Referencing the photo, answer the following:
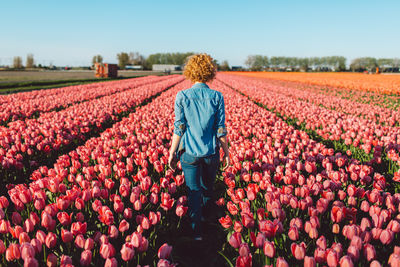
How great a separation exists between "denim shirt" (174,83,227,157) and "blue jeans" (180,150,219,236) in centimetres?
9

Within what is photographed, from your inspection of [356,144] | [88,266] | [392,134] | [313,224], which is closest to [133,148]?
[88,266]

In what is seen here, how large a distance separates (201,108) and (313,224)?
144 centimetres

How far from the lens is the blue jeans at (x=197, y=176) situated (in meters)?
2.89

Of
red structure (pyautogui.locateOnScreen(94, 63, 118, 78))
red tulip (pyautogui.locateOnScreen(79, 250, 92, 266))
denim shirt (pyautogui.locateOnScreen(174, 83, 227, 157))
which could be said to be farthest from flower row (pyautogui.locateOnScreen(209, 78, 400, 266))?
red structure (pyautogui.locateOnScreen(94, 63, 118, 78))

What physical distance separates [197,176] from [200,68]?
113 cm

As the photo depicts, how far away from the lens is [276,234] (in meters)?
2.30

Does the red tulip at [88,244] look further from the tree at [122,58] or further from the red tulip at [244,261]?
the tree at [122,58]

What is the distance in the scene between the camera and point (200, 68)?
2896mm

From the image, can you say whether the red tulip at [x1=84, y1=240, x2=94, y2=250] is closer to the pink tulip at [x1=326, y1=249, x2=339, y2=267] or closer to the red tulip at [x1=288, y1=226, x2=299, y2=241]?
the red tulip at [x1=288, y1=226, x2=299, y2=241]

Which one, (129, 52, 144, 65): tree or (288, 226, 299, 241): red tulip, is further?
(129, 52, 144, 65): tree

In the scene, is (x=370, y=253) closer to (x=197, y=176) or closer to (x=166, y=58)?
(x=197, y=176)

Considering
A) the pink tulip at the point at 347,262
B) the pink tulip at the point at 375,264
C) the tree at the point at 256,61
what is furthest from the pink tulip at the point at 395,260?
the tree at the point at 256,61

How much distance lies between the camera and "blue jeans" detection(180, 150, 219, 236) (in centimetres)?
289

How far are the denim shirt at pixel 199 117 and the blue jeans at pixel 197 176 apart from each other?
0.09 metres
